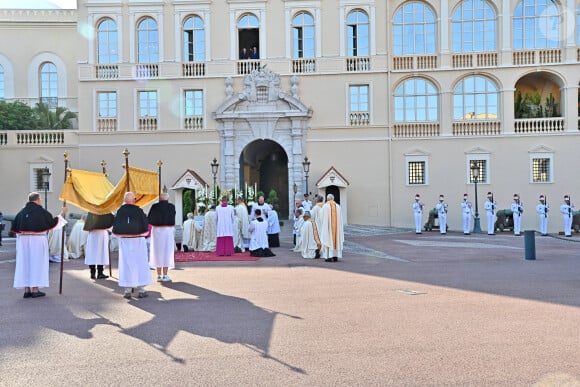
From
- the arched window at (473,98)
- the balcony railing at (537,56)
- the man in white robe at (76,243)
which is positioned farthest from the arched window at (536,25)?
the man in white robe at (76,243)

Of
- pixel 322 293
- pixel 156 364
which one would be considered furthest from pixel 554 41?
pixel 156 364

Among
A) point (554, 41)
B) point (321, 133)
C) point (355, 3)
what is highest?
point (355, 3)

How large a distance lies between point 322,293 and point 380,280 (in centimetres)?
215

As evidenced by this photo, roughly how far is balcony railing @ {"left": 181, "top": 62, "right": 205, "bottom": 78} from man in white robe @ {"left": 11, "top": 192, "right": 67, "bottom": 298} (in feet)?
71.9

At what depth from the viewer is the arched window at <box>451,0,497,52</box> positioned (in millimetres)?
31000

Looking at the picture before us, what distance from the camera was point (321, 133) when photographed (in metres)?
31.1

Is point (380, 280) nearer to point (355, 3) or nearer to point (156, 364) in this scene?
point (156, 364)

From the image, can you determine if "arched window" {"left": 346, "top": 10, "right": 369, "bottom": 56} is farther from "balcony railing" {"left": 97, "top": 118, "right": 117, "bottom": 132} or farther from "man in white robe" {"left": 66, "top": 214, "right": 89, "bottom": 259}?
"man in white robe" {"left": 66, "top": 214, "right": 89, "bottom": 259}

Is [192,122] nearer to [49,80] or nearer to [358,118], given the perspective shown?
[358,118]

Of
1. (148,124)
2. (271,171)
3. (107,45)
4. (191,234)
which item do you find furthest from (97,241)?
(271,171)

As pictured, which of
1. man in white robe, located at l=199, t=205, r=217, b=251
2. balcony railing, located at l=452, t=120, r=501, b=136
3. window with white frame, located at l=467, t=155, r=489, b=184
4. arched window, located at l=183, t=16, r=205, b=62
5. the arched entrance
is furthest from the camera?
the arched entrance

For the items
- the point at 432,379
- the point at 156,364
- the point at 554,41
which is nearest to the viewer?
the point at 432,379

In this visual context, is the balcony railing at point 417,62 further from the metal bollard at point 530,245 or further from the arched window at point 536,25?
the metal bollard at point 530,245

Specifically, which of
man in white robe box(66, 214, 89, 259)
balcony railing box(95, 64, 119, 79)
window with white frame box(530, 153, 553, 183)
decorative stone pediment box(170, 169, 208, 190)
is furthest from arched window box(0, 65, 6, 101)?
window with white frame box(530, 153, 553, 183)
